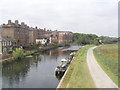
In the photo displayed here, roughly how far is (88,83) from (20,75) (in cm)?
1585

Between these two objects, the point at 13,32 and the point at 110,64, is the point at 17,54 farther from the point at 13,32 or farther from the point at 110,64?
the point at 110,64

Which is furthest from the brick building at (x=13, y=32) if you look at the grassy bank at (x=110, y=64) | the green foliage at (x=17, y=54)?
the grassy bank at (x=110, y=64)

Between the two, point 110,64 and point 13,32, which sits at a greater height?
point 13,32

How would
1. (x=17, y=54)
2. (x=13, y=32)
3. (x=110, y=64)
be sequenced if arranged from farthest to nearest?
(x=13, y=32) → (x=17, y=54) → (x=110, y=64)

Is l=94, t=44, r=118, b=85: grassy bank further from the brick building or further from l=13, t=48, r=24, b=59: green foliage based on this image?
the brick building

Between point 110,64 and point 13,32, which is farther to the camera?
point 13,32

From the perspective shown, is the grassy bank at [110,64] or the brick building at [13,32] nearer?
the grassy bank at [110,64]

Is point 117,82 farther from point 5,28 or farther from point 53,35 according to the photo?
point 53,35

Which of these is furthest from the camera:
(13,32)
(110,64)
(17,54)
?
(13,32)

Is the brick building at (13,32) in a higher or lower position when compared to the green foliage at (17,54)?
higher

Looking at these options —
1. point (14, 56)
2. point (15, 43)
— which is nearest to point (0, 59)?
point (14, 56)

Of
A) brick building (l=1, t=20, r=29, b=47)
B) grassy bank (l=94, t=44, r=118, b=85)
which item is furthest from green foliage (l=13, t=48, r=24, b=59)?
grassy bank (l=94, t=44, r=118, b=85)

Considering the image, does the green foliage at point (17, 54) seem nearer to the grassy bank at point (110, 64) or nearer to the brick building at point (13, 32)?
the brick building at point (13, 32)

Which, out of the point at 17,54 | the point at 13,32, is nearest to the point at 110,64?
the point at 17,54
